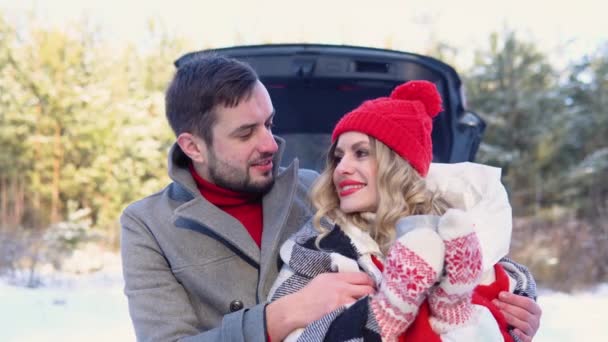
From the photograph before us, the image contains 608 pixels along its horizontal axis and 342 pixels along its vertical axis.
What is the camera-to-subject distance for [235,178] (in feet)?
7.05

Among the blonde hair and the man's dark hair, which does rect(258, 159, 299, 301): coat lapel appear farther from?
the man's dark hair

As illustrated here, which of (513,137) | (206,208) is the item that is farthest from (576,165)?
(206,208)

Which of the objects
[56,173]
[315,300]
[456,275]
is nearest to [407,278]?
[456,275]

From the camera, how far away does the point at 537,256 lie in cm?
775

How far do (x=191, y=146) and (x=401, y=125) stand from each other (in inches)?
30.2

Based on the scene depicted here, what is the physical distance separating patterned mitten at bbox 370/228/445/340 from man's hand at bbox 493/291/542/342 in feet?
A: 1.16

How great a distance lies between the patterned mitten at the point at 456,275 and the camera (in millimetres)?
1466

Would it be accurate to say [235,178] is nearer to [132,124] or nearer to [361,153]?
[361,153]

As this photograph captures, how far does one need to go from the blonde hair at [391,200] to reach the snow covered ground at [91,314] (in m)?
3.25

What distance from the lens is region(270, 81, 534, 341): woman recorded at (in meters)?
1.48

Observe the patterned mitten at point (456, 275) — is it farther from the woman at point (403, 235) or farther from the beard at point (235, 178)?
the beard at point (235, 178)

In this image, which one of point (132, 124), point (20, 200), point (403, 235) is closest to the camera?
point (403, 235)

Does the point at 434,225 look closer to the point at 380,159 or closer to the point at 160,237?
the point at 380,159

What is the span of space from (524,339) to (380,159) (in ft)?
2.15
